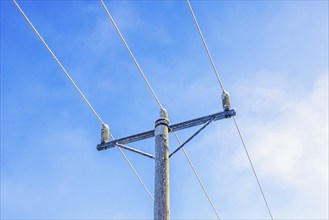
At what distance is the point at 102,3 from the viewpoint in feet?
22.5

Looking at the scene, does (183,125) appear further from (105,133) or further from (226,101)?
A: (105,133)

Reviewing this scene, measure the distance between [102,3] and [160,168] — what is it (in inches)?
124

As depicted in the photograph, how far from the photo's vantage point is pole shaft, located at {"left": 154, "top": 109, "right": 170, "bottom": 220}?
530 cm

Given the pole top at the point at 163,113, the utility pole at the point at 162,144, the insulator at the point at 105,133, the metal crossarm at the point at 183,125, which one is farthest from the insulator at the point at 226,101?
the insulator at the point at 105,133

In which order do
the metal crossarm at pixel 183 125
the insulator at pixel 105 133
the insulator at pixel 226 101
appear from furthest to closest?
the insulator at pixel 105 133, the insulator at pixel 226 101, the metal crossarm at pixel 183 125

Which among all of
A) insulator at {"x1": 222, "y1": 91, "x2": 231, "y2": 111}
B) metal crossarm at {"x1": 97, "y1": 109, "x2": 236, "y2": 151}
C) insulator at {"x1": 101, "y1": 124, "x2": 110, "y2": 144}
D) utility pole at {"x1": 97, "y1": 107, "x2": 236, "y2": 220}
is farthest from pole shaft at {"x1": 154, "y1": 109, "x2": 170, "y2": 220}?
insulator at {"x1": 101, "y1": 124, "x2": 110, "y2": 144}

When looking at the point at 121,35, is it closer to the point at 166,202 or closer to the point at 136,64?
the point at 136,64

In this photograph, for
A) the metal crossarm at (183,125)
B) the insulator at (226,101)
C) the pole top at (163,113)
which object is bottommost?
the metal crossarm at (183,125)

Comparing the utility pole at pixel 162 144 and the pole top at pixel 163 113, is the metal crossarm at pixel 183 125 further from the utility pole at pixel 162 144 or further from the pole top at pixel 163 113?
the pole top at pixel 163 113

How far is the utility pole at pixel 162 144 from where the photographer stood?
538 centimetres

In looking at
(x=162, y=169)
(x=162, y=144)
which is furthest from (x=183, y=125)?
(x=162, y=169)

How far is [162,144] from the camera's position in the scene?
237 inches

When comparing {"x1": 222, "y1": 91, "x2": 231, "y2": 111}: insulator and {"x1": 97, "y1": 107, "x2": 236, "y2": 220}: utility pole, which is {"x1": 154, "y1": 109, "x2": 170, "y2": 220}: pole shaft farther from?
{"x1": 222, "y1": 91, "x2": 231, "y2": 111}: insulator

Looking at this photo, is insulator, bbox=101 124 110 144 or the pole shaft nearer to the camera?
the pole shaft
